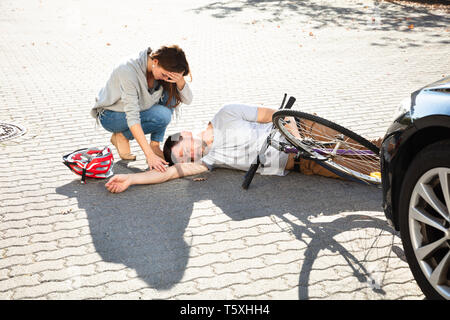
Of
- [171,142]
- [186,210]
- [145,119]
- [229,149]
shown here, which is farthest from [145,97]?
[186,210]

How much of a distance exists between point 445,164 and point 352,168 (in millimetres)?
1729

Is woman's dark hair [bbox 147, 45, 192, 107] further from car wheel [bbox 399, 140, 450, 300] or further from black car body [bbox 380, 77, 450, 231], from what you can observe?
car wheel [bbox 399, 140, 450, 300]

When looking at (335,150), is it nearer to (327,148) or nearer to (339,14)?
(327,148)

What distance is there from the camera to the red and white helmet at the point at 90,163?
15.7 feet

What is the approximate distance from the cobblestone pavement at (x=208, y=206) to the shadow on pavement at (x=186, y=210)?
0.05ft

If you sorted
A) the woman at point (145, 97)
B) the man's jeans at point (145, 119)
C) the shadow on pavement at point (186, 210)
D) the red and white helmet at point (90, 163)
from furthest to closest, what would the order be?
the man's jeans at point (145, 119)
the red and white helmet at point (90, 163)
the woman at point (145, 97)
the shadow on pavement at point (186, 210)

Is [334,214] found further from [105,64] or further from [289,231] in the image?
[105,64]

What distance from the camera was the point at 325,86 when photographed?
26.6 feet

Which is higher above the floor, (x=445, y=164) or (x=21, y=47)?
(x=445, y=164)

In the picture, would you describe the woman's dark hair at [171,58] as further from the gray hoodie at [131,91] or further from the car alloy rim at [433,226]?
the car alloy rim at [433,226]

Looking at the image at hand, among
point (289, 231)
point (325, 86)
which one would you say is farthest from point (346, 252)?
point (325, 86)

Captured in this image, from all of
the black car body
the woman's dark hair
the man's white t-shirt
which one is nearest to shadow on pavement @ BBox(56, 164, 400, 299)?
the man's white t-shirt

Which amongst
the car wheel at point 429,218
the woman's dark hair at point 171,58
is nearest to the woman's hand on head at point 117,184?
the woman's dark hair at point 171,58

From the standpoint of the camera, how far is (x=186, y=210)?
4246mm
